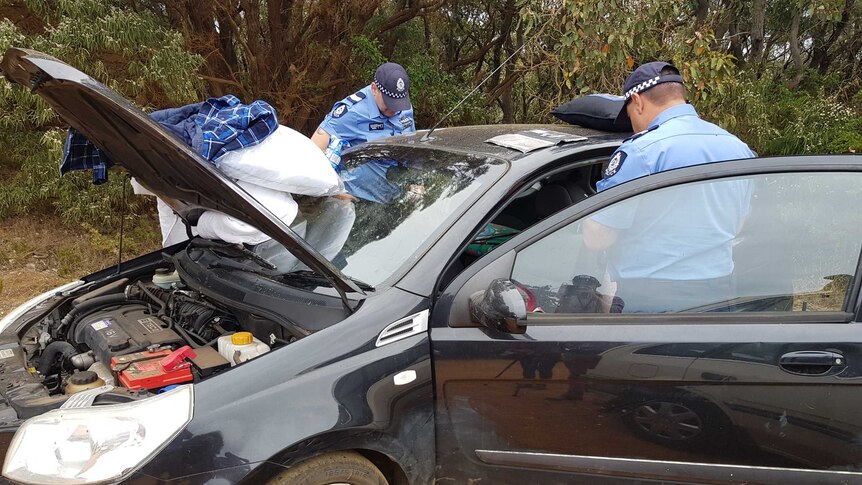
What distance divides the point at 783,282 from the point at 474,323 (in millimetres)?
1048

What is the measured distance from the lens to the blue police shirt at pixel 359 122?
5.08m

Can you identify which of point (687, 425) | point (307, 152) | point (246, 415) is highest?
point (307, 152)

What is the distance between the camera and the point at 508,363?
2.15 metres

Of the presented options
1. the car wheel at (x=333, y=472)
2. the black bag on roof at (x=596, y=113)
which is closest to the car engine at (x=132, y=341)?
the car wheel at (x=333, y=472)

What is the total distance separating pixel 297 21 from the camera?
8.33m

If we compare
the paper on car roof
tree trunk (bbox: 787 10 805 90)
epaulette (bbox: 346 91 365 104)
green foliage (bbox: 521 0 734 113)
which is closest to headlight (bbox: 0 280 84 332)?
the paper on car roof

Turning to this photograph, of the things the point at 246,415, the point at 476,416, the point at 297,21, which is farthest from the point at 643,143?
the point at 297,21

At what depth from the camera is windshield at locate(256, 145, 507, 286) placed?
7.96 feet

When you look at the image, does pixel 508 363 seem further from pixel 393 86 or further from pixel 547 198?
pixel 393 86

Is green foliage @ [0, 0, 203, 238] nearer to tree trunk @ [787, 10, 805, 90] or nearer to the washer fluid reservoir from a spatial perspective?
the washer fluid reservoir

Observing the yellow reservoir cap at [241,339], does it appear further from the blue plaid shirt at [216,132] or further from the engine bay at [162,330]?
the blue plaid shirt at [216,132]

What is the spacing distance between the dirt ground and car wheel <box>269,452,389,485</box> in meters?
4.99

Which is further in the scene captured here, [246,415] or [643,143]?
[643,143]

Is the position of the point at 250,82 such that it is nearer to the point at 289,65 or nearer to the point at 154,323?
the point at 289,65
